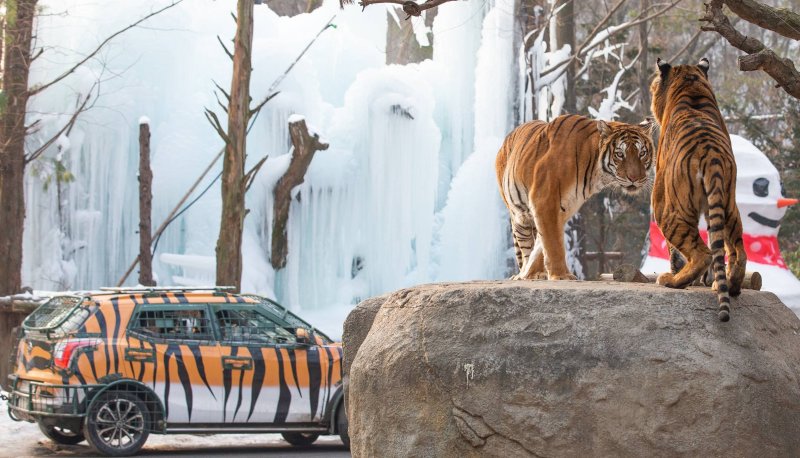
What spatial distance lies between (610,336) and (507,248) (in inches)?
607

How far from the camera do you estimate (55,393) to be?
10656 mm

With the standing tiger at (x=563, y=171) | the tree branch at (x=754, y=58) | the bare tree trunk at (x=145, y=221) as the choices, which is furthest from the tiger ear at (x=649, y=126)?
the bare tree trunk at (x=145, y=221)

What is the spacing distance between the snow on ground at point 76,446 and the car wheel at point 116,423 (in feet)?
1.17

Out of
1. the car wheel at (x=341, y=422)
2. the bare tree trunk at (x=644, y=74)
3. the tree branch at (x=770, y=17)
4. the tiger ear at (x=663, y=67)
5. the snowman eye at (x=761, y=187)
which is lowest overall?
the car wheel at (x=341, y=422)

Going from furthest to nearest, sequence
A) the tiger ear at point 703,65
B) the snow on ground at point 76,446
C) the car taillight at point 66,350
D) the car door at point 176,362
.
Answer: the snow on ground at point 76,446 < the car door at point 176,362 < the car taillight at point 66,350 < the tiger ear at point 703,65

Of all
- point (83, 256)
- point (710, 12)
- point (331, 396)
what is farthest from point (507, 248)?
point (710, 12)

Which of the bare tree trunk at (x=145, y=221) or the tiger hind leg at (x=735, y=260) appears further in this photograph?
the bare tree trunk at (x=145, y=221)

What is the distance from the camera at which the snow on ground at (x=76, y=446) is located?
11.3 metres

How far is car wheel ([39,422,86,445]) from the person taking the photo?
11.3 metres

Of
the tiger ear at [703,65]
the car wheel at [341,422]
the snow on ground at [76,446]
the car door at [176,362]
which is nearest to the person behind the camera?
the tiger ear at [703,65]

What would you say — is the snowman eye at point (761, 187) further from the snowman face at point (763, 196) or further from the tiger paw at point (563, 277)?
the tiger paw at point (563, 277)

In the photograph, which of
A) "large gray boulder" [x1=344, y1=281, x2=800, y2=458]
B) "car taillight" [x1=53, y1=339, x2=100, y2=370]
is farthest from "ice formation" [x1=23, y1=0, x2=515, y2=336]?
"large gray boulder" [x1=344, y1=281, x2=800, y2=458]

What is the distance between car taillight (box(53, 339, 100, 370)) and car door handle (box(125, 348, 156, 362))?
1.14ft

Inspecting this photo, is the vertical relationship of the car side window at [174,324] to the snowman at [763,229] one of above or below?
below
